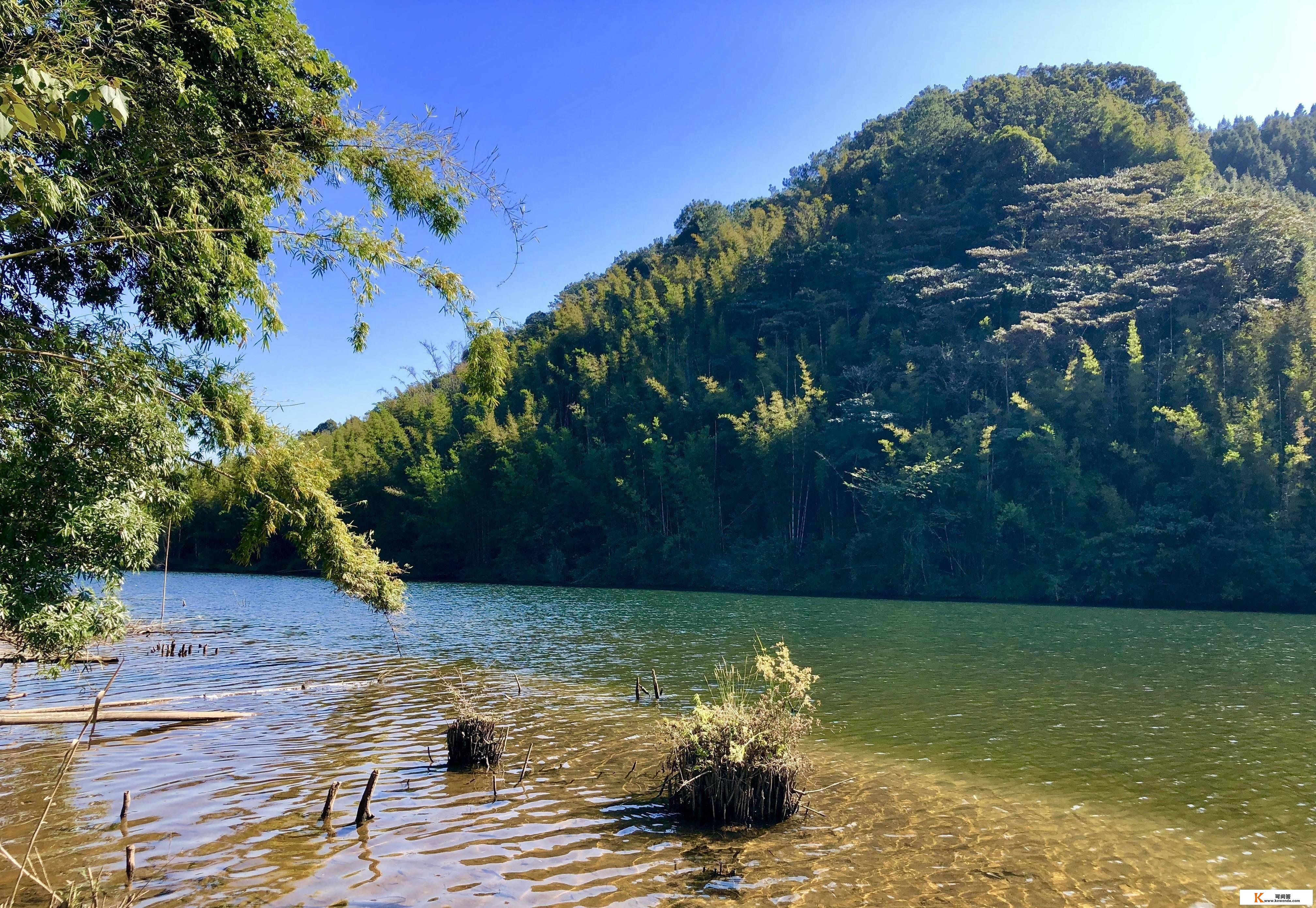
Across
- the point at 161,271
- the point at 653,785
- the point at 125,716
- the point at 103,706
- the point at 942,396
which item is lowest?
the point at 653,785

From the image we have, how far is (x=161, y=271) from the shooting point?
7.45 metres

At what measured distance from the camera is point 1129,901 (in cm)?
597

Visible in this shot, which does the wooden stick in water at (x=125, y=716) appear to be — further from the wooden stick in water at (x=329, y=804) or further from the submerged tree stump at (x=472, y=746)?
the submerged tree stump at (x=472, y=746)

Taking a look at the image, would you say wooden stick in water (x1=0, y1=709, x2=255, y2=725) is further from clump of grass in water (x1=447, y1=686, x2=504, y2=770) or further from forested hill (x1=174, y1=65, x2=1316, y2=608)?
forested hill (x1=174, y1=65, x2=1316, y2=608)

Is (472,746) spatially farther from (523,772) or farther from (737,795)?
(737,795)

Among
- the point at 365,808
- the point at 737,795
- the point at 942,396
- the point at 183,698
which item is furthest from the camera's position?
the point at 942,396

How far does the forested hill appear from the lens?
3700 cm

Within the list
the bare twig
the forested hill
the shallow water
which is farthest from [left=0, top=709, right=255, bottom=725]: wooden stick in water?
the forested hill

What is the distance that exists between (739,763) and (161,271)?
694cm

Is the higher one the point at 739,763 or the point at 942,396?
the point at 942,396

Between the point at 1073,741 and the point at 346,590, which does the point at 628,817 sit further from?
the point at 1073,741

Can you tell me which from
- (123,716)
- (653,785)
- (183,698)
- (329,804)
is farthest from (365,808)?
(183,698)

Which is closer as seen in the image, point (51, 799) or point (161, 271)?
point (51, 799)

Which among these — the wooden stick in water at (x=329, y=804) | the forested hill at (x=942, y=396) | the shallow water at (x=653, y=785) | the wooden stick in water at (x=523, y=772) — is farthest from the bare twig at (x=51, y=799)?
the forested hill at (x=942, y=396)
